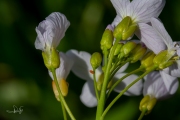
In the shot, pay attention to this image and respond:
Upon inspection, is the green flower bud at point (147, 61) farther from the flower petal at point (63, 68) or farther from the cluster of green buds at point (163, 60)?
the flower petal at point (63, 68)

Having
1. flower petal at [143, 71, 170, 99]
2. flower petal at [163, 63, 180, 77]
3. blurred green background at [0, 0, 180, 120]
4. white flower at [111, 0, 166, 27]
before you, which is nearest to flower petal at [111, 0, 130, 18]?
white flower at [111, 0, 166, 27]

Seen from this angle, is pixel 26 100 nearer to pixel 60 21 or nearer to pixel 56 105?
pixel 56 105

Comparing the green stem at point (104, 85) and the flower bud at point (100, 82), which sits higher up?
the green stem at point (104, 85)

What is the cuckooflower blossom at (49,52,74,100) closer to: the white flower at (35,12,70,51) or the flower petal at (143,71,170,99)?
the white flower at (35,12,70,51)

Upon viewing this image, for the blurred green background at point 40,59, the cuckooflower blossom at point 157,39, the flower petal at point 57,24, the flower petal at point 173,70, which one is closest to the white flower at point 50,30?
the flower petal at point 57,24

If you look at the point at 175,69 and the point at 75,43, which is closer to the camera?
the point at 175,69

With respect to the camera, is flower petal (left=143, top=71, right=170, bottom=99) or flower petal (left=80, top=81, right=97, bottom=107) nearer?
flower petal (left=143, top=71, right=170, bottom=99)

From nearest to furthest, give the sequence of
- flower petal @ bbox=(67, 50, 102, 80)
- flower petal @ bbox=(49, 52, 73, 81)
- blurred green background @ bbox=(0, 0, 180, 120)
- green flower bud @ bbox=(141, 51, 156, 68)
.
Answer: green flower bud @ bbox=(141, 51, 156, 68) < flower petal @ bbox=(49, 52, 73, 81) < flower petal @ bbox=(67, 50, 102, 80) < blurred green background @ bbox=(0, 0, 180, 120)

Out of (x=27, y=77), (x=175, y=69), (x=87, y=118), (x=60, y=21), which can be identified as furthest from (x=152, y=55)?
(x=27, y=77)
